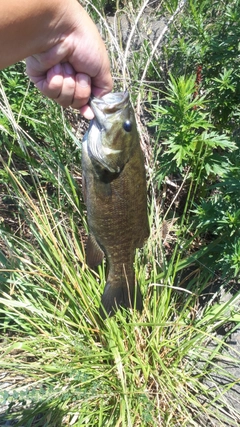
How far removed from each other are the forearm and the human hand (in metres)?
0.03

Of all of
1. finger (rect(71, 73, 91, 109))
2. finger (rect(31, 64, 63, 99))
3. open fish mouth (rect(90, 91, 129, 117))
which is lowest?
open fish mouth (rect(90, 91, 129, 117))

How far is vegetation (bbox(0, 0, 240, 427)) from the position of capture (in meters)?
2.35

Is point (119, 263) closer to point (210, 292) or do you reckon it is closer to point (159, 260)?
point (159, 260)

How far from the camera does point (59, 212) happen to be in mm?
2916

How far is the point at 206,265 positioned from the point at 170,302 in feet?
1.30

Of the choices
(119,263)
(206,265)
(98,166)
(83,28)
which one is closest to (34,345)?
(119,263)

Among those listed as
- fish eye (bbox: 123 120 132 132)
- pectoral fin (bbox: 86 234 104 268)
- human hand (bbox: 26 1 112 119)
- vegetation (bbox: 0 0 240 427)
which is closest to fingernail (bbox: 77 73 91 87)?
human hand (bbox: 26 1 112 119)

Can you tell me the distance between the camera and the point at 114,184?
1973 millimetres

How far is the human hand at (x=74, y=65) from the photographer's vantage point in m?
1.78

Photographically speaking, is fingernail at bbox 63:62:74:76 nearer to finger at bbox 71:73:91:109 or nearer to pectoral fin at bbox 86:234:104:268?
finger at bbox 71:73:91:109

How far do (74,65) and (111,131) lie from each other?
0.35 meters

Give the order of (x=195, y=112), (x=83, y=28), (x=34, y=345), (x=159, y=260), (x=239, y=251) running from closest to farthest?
1. (x=83, y=28)
2. (x=239, y=251)
3. (x=195, y=112)
4. (x=34, y=345)
5. (x=159, y=260)

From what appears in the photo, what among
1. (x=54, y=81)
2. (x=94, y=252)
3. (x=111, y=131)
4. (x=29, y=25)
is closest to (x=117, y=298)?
(x=94, y=252)

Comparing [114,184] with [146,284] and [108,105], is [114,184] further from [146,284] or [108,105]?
[146,284]
